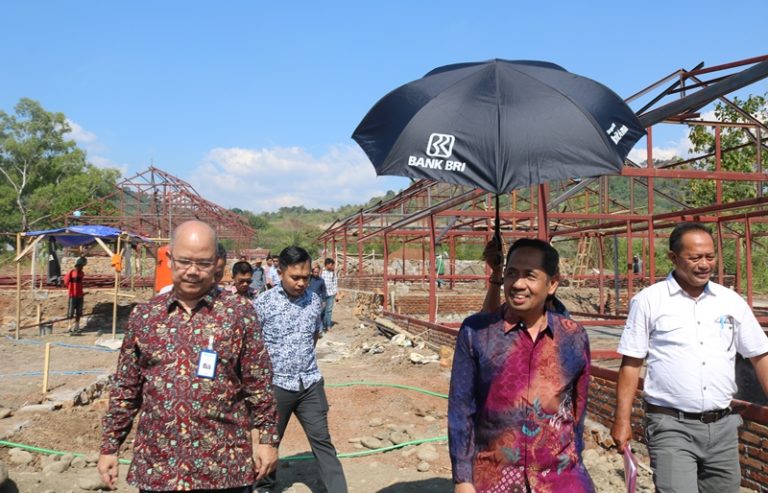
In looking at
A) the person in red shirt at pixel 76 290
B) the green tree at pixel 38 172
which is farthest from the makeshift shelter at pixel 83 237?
the green tree at pixel 38 172

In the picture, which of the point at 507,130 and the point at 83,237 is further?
the point at 83,237

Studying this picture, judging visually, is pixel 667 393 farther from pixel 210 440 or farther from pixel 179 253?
pixel 179 253

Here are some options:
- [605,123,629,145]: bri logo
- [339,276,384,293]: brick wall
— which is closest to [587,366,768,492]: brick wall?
[605,123,629,145]: bri logo

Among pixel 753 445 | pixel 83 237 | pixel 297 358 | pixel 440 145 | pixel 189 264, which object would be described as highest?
pixel 83 237

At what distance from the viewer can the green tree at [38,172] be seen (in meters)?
41.4

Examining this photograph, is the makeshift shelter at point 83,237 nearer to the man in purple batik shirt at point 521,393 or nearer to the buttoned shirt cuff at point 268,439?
the buttoned shirt cuff at point 268,439

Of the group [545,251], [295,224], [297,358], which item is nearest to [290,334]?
[297,358]

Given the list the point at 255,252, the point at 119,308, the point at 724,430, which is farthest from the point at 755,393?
the point at 255,252

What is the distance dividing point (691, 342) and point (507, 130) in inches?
52.2

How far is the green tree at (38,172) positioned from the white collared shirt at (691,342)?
1646 inches

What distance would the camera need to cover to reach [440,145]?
2699 mm

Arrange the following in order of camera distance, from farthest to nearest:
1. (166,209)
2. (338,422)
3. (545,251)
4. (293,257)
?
1. (166,209)
2. (338,422)
3. (293,257)
4. (545,251)

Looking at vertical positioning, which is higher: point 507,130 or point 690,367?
point 507,130

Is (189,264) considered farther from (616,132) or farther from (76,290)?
(76,290)
